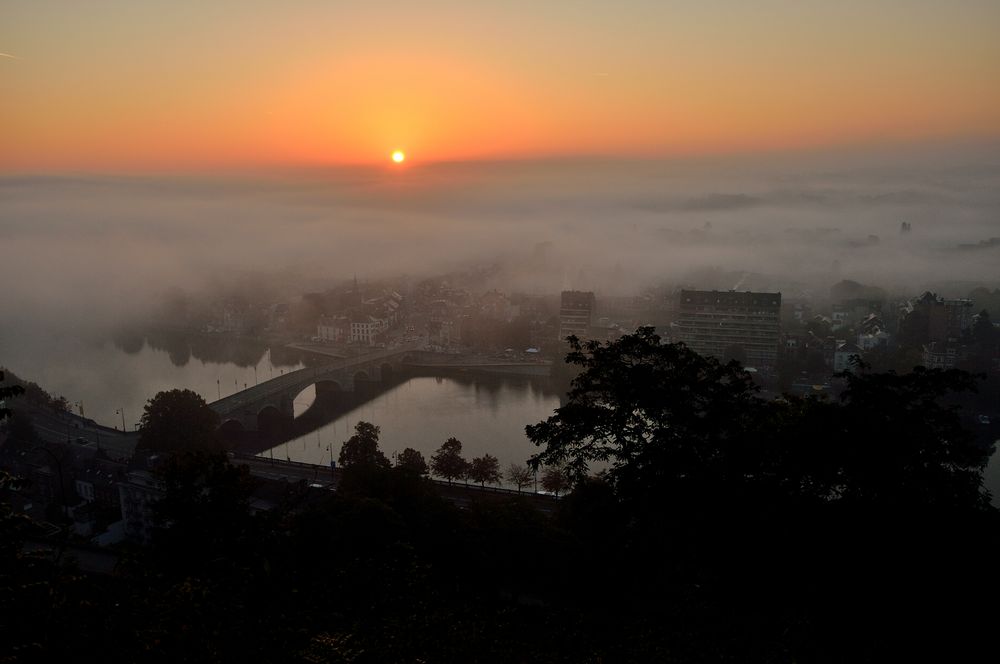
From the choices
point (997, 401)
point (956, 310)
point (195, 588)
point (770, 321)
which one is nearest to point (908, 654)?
point (195, 588)

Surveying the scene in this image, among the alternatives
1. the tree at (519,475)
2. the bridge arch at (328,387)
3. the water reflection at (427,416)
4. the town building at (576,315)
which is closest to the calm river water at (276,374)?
the water reflection at (427,416)

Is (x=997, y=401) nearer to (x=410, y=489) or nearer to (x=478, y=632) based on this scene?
(x=410, y=489)

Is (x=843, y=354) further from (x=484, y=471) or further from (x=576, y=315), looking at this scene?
(x=484, y=471)

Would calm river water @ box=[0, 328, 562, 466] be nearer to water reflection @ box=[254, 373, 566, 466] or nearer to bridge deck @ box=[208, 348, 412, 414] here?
water reflection @ box=[254, 373, 566, 466]

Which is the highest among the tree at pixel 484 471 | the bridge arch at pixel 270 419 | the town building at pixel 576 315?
the town building at pixel 576 315

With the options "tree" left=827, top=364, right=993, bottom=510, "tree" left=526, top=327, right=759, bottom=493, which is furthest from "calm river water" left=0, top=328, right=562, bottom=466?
"tree" left=827, top=364, right=993, bottom=510

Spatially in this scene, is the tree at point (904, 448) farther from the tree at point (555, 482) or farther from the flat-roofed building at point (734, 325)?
the flat-roofed building at point (734, 325)
